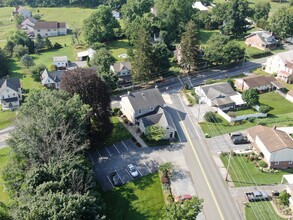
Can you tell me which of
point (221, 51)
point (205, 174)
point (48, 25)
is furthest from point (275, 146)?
point (48, 25)

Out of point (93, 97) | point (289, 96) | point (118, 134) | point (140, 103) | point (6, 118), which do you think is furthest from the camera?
point (289, 96)

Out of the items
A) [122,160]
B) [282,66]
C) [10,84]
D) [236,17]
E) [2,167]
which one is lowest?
[2,167]

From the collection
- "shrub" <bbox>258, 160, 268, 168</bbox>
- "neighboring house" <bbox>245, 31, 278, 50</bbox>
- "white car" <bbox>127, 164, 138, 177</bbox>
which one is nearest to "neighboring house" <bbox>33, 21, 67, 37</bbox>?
"neighboring house" <bbox>245, 31, 278, 50</bbox>

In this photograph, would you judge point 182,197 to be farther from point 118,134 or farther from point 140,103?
point 140,103

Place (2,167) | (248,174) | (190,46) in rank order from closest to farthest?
(248,174) < (2,167) < (190,46)

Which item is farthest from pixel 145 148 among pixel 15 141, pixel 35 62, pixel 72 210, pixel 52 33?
pixel 52 33

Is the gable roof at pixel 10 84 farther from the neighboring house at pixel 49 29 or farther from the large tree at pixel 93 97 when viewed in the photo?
the neighboring house at pixel 49 29

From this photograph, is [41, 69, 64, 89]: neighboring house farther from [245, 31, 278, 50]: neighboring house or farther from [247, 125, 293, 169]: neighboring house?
[245, 31, 278, 50]: neighboring house
